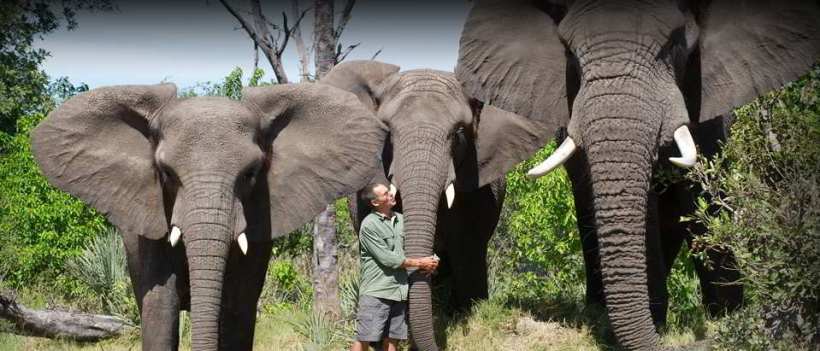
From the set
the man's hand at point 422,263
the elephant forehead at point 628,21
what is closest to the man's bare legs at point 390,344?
the man's hand at point 422,263

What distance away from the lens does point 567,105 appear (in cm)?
707

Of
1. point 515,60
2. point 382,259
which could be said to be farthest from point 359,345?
point 515,60

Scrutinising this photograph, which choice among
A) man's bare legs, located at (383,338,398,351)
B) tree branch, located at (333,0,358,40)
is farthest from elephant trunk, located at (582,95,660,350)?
tree branch, located at (333,0,358,40)

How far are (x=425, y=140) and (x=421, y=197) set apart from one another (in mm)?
537

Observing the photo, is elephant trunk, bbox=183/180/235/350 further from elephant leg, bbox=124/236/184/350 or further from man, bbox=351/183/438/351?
man, bbox=351/183/438/351

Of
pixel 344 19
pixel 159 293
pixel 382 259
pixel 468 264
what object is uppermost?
pixel 344 19

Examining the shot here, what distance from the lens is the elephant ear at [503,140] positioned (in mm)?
8461

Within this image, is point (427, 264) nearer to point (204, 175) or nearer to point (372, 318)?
point (372, 318)

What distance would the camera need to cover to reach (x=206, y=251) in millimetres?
5402

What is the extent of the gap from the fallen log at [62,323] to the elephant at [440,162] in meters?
3.42

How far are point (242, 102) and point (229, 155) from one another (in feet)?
2.24

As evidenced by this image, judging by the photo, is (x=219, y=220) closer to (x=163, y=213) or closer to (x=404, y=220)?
(x=163, y=213)

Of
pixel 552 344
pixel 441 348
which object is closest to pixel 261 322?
pixel 441 348

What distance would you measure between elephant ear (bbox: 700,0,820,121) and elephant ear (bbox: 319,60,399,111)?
300 cm
